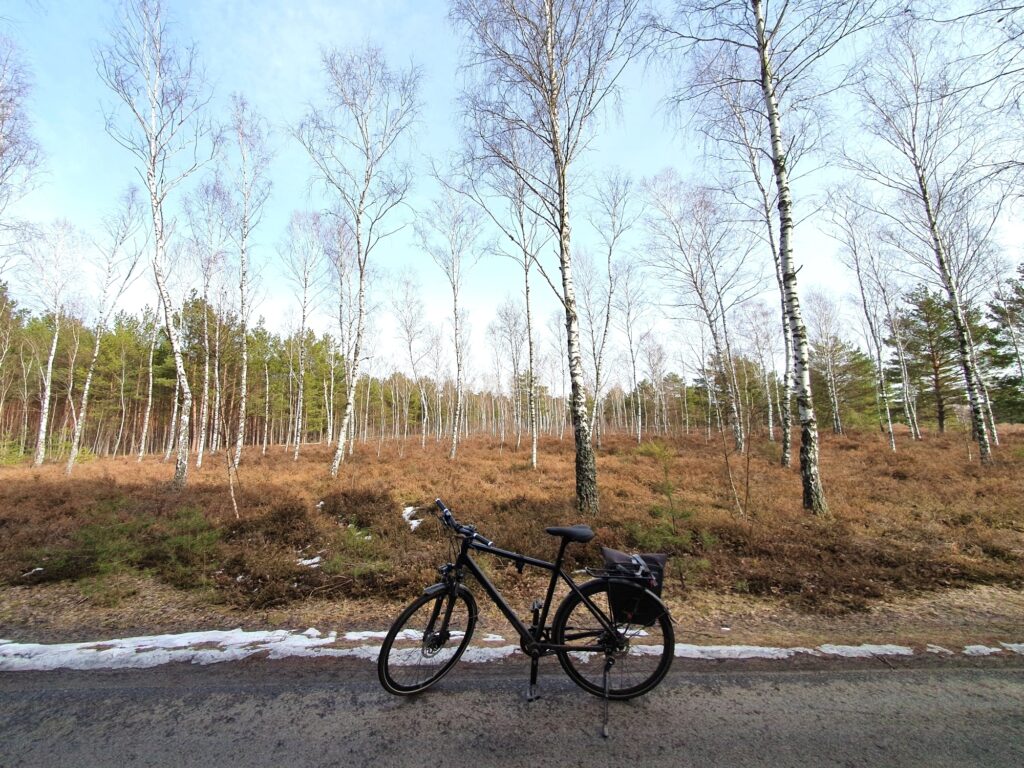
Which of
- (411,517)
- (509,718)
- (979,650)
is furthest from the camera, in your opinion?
(411,517)

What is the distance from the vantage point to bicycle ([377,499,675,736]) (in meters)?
2.87

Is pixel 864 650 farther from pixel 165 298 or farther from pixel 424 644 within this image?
pixel 165 298

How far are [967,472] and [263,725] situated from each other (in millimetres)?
16601

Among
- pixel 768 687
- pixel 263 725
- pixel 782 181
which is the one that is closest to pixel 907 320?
pixel 782 181

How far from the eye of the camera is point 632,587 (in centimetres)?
293

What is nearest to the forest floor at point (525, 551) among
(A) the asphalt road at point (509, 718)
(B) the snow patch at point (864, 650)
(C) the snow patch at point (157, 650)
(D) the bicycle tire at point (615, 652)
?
(B) the snow patch at point (864, 650)

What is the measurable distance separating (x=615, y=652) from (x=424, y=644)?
4.81ft

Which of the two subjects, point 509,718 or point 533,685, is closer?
point 509,718

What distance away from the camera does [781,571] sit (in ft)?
17.0

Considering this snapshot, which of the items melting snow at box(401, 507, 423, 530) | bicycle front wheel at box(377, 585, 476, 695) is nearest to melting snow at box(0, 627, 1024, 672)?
bicycle front wheel at box(377, 585, 476, 695)

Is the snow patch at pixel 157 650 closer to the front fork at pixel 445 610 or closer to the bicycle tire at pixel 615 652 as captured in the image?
the front fork at pixel 445 610

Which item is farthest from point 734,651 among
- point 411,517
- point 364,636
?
point 411,517

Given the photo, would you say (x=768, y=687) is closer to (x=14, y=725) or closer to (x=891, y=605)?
(x=891, y=605)

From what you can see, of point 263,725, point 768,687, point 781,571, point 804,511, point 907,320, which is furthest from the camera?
point 907,320
